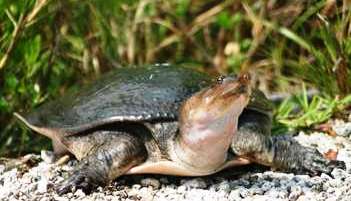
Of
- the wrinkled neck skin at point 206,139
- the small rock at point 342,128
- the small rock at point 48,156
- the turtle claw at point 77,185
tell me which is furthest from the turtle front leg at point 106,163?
the small rock at point 342,128

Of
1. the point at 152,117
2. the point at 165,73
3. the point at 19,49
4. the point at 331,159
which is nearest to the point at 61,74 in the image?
the point at 19,49

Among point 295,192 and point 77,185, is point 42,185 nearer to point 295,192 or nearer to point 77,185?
point 77,185

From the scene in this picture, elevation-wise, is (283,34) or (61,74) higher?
(283,34)

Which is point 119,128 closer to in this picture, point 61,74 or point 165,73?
point 165,73

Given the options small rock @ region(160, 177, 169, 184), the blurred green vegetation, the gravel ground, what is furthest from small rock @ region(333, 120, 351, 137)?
small rock @ region(160, 177, 169, 184)

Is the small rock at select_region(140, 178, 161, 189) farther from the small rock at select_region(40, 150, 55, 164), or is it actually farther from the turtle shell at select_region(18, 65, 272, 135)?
the small rock at select_region(40, 150, 55, 164)

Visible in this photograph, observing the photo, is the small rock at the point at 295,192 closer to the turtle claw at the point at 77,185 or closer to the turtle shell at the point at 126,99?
the turtle shell at the point at 126,99

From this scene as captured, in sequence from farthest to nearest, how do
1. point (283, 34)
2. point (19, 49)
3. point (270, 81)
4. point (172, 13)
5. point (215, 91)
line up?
point (172, 13), point (270, 81), point (283, 34), point (19, 49), point (215, 91)
